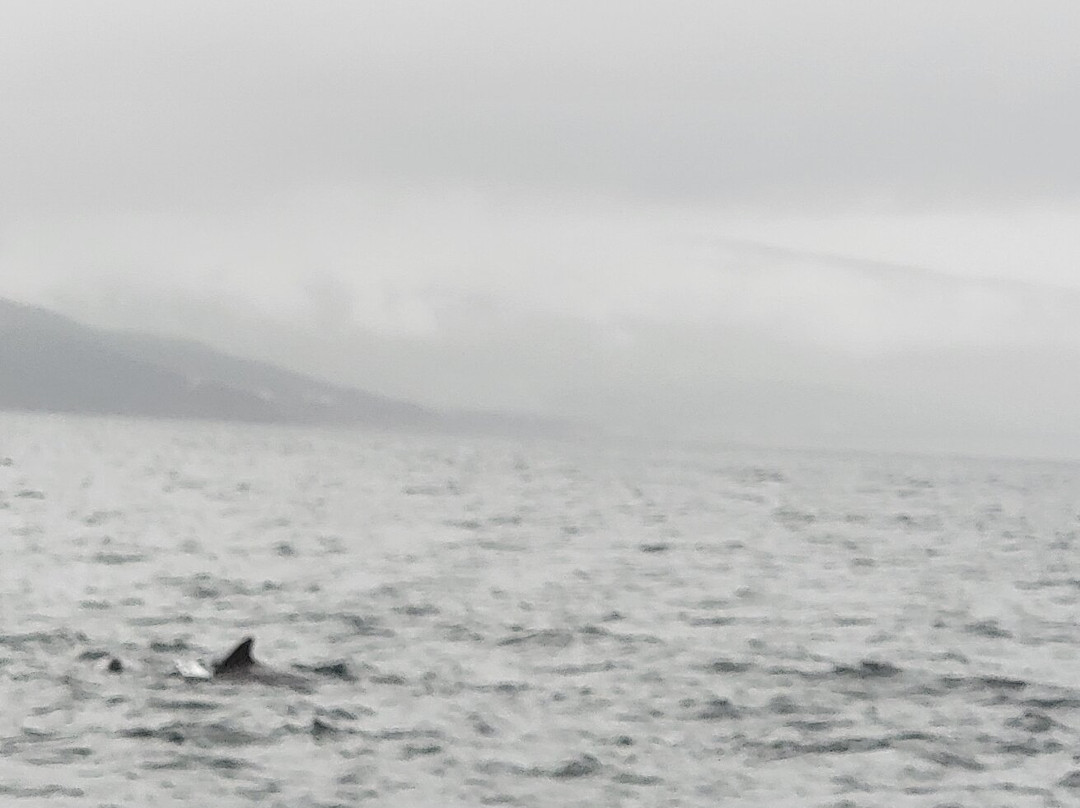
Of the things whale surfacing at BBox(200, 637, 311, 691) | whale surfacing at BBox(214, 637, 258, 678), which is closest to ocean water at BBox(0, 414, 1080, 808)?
whale surfacing at BBox(200, 637, 311, 691)

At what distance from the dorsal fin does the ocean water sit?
0.93 m

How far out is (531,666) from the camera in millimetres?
25375

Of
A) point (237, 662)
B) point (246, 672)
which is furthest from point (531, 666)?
point (237, 662)

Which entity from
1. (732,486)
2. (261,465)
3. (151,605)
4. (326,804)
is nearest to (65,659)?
(151,605)

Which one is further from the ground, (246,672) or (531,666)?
(246,672)

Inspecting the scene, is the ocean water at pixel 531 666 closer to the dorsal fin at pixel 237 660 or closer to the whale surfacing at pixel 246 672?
the whale surfacing at pixel 246 672

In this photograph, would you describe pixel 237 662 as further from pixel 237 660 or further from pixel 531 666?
pixel 531 666

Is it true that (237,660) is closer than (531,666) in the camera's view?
Yes

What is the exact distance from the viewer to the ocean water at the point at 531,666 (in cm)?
1806

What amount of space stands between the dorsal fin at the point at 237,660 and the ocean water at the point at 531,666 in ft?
3.04

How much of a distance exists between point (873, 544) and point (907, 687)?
32.0 metres

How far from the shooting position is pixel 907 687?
79.9ft

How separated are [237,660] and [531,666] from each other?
4.93m

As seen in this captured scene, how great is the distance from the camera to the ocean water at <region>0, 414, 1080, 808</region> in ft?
59.3
